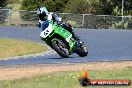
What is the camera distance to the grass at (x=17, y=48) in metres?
24.8

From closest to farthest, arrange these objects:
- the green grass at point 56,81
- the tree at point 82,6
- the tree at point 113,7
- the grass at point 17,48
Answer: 1. the green grass at point 56,81
2. the grass at point 17,48
3. the tree at point 113,7
4. the tree at point 82,6

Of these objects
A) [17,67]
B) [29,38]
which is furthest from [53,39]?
[29,38]

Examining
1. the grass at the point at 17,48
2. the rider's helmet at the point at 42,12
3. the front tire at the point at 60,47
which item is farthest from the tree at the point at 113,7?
the rider's helmet at the point at 42,12

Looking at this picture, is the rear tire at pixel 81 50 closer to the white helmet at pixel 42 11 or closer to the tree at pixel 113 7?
the white helmet at pixel 42 11

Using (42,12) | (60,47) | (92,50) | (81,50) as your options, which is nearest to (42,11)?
(42,12)

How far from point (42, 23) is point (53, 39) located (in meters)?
0.84

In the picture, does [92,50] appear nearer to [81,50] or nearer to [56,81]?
[81,50]

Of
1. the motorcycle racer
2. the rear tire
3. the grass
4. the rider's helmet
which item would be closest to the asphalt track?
the rear tire

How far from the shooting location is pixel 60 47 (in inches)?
684

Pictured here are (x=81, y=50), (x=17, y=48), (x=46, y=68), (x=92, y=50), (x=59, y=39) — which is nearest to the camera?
(x=46, y=68)

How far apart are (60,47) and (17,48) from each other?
9.58 metres

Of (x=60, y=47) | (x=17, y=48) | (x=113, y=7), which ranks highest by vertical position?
(x=60, y=47)

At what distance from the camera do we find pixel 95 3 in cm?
4834

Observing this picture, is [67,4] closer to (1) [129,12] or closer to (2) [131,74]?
(1) [129,12]
